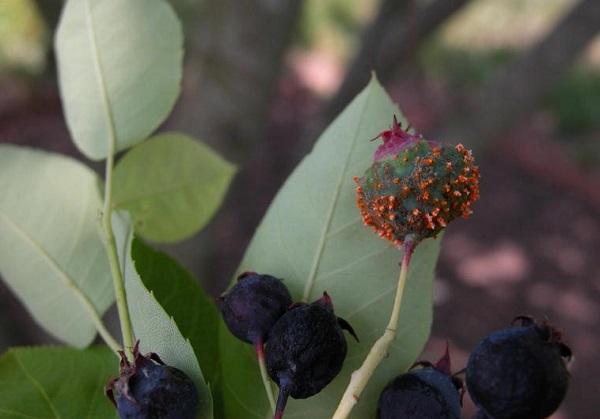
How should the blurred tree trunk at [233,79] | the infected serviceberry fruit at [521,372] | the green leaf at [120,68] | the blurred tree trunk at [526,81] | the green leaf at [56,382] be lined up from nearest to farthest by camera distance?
the infected serviceberry fruit at [521,372] < the green leaf at [56,382] < the green leaf at [120,68] < the blurred tree trunk at [233,79] < the blurred tree trunk at [526,81]

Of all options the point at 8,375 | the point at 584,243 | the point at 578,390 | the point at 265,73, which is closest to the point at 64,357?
the point at 8,375

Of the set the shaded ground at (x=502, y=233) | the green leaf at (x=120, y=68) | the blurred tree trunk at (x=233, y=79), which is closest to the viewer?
the green leaf at (x=120, y=68)

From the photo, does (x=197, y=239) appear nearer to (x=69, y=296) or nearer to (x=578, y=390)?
(x=69, y=296)

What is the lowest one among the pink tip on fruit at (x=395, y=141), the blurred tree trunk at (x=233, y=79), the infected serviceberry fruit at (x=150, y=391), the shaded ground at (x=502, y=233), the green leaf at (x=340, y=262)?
the shaded ground at (x=502, y=233)

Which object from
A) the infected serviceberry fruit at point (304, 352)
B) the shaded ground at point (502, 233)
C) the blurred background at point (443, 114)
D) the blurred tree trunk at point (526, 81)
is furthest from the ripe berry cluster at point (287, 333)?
the shaded ground at point (502, 233)

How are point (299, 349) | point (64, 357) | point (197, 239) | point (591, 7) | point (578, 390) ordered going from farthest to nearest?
point (578, 390) < point (591, 7) < point (197, 239) < point (64, 357) < point (299, 349)

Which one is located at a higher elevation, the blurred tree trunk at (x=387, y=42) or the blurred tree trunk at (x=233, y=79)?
the blurred tree trunk at (x=233, y=79)

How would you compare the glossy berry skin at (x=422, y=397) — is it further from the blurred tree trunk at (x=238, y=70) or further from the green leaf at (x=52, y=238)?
the blurred tree trunk at (x=238, y=70)
